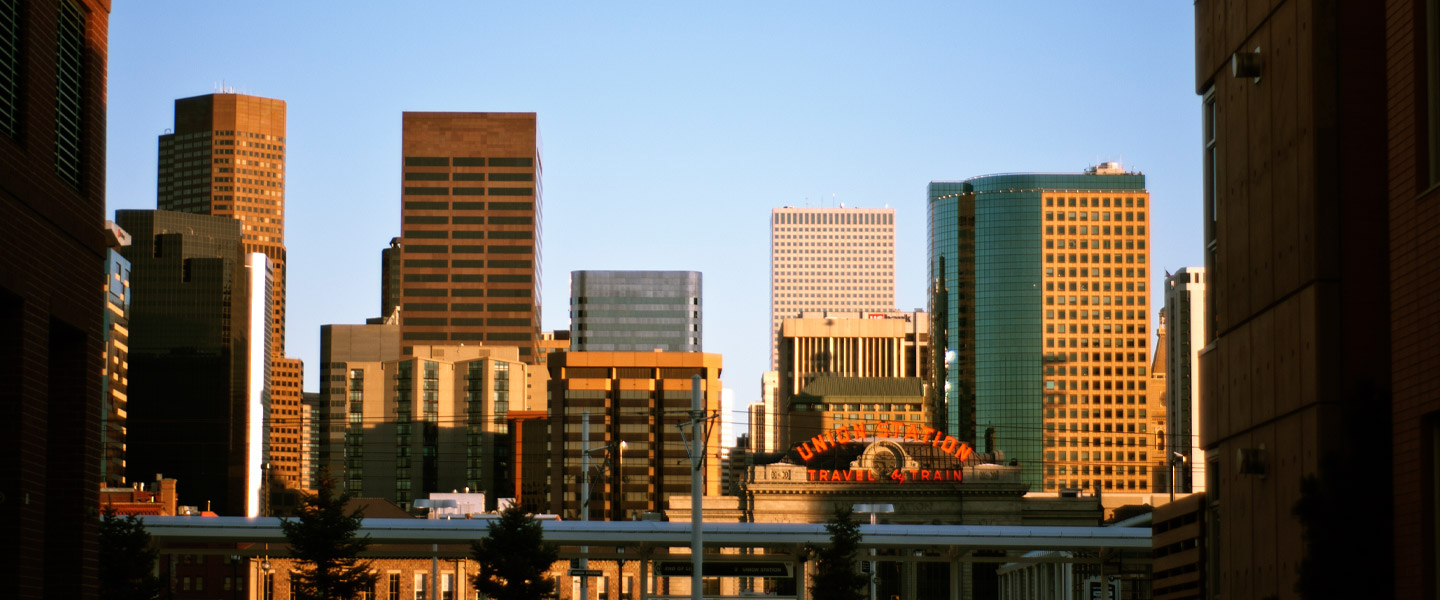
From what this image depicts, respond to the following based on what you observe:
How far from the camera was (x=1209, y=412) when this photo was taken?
3338 cm

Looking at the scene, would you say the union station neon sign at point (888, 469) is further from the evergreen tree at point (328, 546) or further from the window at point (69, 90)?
the window at point (69, 90)

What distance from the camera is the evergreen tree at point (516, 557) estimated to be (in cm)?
6435

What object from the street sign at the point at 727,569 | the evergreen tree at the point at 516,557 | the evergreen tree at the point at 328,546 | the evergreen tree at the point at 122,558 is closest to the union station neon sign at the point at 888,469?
the evergreen tree at the point at 516,557

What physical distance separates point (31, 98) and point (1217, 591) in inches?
885

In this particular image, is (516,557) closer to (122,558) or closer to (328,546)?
(328,546)

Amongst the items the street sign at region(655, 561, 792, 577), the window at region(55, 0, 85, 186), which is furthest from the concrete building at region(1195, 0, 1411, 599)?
the street sign at region(655, 561, 792, 577)

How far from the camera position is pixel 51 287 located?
85.1ft

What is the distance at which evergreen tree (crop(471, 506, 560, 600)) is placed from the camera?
6435cm

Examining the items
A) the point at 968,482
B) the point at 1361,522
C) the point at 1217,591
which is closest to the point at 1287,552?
the point at 1361,522

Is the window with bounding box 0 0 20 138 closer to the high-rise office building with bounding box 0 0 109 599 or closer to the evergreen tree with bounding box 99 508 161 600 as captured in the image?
the high-rise office building with bounding box 0 0 109 599

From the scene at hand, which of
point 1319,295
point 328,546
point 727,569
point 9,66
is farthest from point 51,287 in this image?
point 328,546

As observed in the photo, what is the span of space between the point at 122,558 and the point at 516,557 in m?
14.1

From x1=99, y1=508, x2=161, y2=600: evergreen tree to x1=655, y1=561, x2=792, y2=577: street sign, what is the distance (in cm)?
1894

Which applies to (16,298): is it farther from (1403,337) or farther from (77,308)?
(1403,337)
